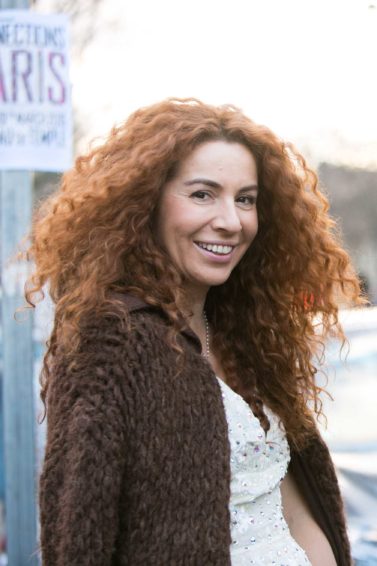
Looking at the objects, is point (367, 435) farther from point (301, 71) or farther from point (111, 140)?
point (301, 71)

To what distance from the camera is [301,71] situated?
15.3 ft

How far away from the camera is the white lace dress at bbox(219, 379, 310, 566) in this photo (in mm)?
1936

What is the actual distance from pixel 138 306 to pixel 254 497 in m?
0.48

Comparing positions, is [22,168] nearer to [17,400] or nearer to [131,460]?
[17,400]

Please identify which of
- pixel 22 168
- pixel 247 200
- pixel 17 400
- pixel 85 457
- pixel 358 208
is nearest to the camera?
pixel 85 457

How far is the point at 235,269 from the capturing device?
2432 mm

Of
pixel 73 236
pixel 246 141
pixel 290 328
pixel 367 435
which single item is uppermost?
pixel 246 141

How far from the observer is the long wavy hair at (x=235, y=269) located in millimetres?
1981

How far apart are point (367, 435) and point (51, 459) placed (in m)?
→ 1.91

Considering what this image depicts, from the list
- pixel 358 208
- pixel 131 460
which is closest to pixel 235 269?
pixel 131 460

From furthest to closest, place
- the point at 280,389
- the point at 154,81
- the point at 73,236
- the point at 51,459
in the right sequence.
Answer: the point at 154,81 < the point at 280,389 < the point at 73,236 < the point at 51,459

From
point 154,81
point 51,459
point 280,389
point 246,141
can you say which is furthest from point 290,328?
point 154,81

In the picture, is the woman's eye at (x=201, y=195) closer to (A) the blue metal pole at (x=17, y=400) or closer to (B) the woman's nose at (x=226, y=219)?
(B) the woman's nose at (x=226, y=219)

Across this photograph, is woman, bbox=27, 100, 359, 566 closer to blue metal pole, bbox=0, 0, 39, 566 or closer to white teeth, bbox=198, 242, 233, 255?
white teeth, bbox=198, 242, 233, 255
